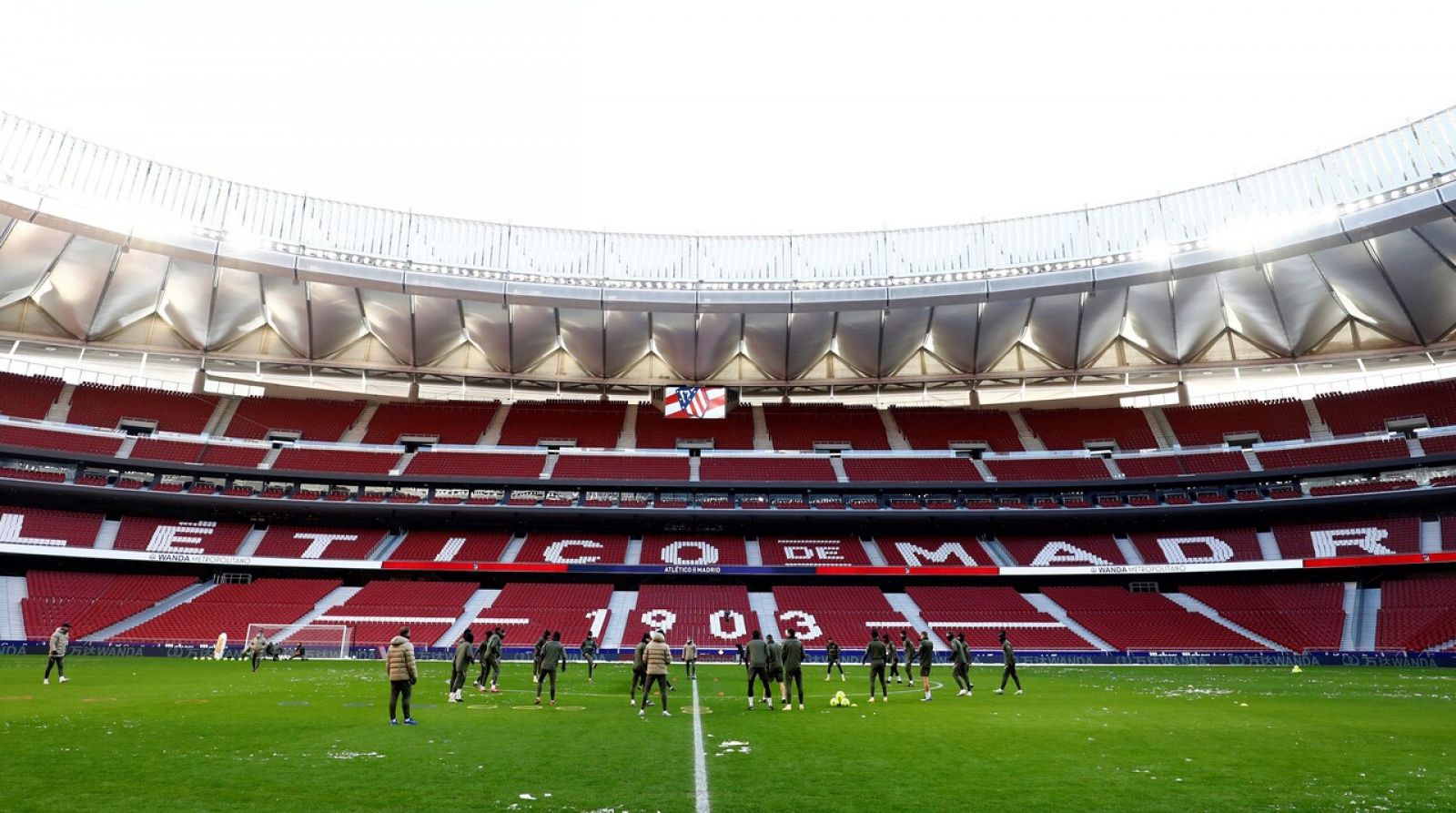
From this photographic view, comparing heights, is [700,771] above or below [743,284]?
below

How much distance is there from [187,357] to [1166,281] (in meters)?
52.9

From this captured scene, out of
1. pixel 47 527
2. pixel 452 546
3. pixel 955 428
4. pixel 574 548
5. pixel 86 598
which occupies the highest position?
pixel 955 428

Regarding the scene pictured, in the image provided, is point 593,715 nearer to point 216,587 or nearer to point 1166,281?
point 216,587

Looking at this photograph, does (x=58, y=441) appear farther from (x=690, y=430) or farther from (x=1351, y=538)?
(x=1351, y=538)

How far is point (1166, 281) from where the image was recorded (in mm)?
39812

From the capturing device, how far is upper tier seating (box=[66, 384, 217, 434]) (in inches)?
1697

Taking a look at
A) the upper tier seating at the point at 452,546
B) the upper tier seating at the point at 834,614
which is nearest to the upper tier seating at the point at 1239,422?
the upper tier seating at the point at 834,614

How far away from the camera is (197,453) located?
140ft

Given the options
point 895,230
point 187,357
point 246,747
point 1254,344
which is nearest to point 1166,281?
point 1254,344

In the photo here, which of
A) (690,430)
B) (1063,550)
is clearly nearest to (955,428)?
(1063,550)

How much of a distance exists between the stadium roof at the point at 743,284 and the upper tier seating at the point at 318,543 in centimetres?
956

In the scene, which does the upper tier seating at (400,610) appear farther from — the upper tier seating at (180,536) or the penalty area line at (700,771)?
the penalty area line at (700,771)

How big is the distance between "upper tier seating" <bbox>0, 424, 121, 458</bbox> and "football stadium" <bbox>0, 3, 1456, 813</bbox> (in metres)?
0.23

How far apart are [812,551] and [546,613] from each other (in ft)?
47.7
